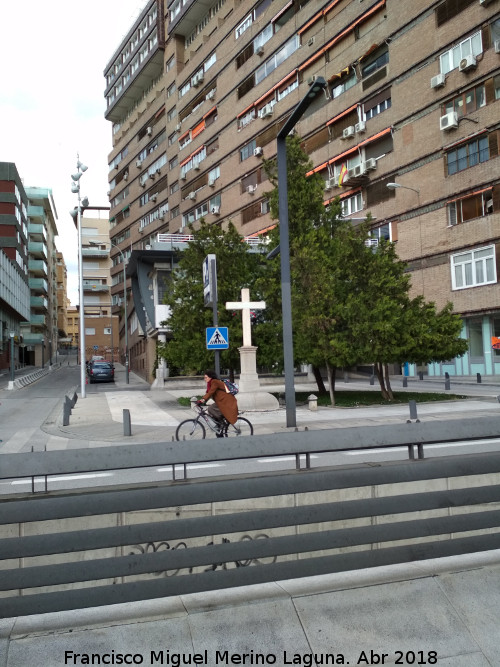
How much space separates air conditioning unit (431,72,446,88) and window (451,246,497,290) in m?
10.1

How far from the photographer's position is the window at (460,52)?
107 feet

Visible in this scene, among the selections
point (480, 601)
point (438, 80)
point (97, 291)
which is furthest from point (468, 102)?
point (97, 291)

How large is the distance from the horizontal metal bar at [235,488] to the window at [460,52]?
34916 mm

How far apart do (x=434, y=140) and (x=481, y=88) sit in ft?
12.9

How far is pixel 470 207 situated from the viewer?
33938 millimetres

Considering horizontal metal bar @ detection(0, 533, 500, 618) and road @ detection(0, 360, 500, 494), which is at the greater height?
horizontal metal bar @ detection(0, 533, 500, 618)

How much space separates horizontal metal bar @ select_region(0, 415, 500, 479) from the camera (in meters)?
3.15

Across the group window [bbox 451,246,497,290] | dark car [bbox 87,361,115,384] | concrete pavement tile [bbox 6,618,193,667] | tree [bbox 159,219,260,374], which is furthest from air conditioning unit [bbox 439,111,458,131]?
concrete pavement tile [bbox 6,618,193,667]

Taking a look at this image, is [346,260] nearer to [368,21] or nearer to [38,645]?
[38,645]

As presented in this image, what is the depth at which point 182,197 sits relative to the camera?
6600 centimetres

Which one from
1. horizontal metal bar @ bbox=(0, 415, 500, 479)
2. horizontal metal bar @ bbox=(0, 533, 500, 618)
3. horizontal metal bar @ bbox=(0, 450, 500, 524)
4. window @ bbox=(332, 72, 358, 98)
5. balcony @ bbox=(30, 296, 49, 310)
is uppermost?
window @ bbox=(332, 72, 358, 98)

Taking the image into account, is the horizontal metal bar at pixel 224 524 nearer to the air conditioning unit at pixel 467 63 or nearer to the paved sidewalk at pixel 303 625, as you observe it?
the paved sidewalk at pixel 303 625

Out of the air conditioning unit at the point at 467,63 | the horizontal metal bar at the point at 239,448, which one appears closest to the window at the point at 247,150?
the air conditioning unit at the point at 467,63

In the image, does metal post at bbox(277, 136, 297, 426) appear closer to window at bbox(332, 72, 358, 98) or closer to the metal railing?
the metal railing
